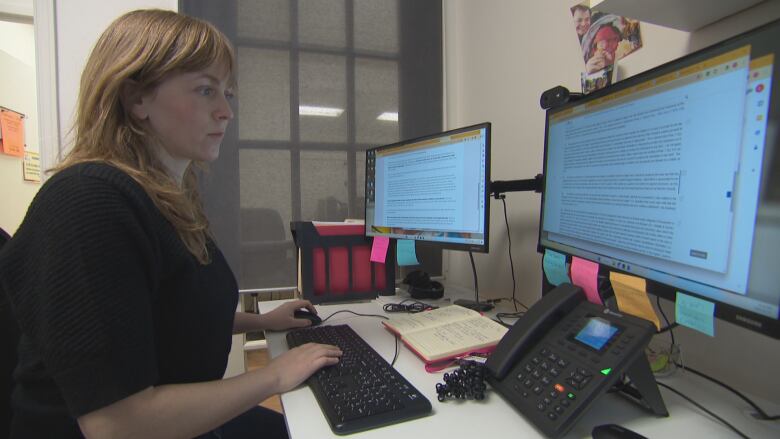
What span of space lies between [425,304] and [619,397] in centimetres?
70

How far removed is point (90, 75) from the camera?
0.68 meters

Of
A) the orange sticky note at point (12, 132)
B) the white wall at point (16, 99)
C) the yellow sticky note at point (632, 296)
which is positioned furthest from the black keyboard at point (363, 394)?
the orange sticky note at point (12, 132)

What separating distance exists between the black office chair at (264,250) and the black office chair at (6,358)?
0.88 metres

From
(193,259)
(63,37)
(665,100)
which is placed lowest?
(193,259)

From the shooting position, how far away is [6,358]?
2.39 feet

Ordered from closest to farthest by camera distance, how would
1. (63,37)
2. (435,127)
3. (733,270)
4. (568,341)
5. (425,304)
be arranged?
(733,270) < (568,341) < (425,304) < (63,37) < (435,127)

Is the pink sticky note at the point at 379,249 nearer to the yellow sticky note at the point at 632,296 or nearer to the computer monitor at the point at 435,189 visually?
the computer monitor at the point at 435,189

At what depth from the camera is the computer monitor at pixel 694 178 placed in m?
A: 0.45

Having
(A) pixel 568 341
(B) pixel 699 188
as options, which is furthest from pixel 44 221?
(B) pixel 699 188

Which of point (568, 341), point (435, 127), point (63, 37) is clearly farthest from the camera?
point (435, 127)

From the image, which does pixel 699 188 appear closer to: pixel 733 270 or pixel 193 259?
pixel 733 270

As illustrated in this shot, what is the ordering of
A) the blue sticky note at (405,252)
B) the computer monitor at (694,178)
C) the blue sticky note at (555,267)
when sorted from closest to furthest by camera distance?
the computer monitor at (694,178) < the blue sticky note at (555,267) < the blue sticky note at (405,252)

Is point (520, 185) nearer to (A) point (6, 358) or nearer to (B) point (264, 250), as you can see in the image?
(B) point (264, 250)

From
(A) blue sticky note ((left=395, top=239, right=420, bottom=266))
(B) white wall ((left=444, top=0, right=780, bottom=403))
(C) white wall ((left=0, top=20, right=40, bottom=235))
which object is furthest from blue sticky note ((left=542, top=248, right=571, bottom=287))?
(C) white wall ((left=0, top=20, right=40, bottom=235))
